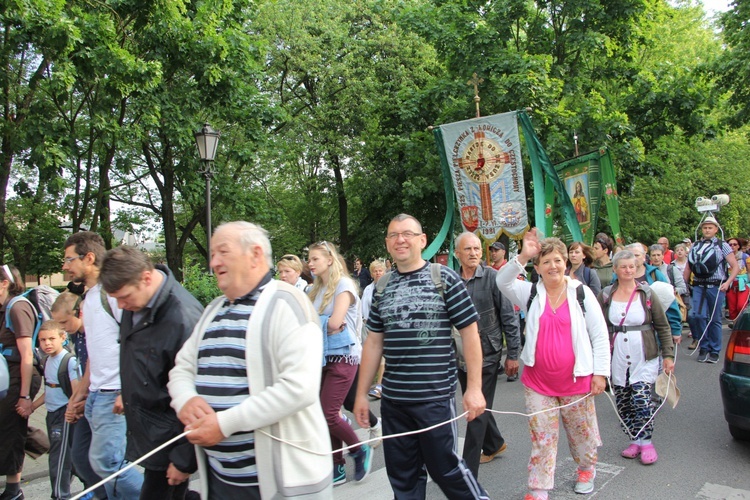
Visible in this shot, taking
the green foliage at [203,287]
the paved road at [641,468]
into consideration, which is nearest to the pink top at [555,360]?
the paved road at [641,468]

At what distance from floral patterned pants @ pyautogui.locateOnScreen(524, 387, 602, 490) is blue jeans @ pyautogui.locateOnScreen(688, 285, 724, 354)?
5.66m

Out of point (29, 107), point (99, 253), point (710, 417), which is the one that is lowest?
point (710, 417)

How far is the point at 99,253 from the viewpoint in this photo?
13.3 ft

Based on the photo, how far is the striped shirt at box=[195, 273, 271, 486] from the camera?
2.39m

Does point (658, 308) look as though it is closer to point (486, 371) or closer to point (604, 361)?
point (604, 361)

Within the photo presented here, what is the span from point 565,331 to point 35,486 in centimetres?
449

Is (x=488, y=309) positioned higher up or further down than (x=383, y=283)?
further down

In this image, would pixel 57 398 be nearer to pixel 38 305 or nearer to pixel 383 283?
pixel 38 305

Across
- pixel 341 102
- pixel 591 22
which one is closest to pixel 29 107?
pixel 341 102

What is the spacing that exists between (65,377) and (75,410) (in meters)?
A: 0.57

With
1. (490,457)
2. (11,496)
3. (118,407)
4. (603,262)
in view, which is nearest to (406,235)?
(118,407)

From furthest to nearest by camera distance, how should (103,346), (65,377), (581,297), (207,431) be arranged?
1. (65,377)
2. (581,297)
3. (103,346)
4. (207,431)

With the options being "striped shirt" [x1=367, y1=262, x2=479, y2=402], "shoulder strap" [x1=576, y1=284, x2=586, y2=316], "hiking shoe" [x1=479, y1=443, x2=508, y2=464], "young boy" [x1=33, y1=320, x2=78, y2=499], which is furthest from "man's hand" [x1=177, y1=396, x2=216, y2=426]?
"hiking shoe" [x1=479, y1=443, x2=508, y2=464]

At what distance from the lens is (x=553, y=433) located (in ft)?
13.0
